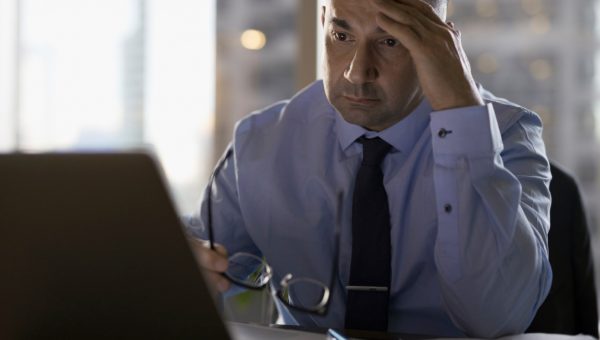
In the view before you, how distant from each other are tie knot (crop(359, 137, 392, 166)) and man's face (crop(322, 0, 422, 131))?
3 cm

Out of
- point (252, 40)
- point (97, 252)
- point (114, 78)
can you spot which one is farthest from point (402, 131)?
point (114, 78)

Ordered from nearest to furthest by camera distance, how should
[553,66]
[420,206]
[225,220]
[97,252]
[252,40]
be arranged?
[97,252], [420,206], [225,220], [553,66], [252,40]

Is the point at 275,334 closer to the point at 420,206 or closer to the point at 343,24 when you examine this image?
the point at 420,206

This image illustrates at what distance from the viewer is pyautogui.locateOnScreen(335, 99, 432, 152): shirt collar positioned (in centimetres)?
156


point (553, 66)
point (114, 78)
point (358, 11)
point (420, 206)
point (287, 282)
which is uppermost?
point (358, 11)

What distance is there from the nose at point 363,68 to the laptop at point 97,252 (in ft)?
2.64

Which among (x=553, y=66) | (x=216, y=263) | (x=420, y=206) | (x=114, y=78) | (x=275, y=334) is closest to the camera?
(x=275, y=334)

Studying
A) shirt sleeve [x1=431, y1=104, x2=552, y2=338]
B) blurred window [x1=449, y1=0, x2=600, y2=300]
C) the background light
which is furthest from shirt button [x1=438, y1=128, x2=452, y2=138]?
the background light

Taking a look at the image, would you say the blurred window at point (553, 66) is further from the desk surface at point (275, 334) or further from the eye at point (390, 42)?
the desk surface at point (275, 334)

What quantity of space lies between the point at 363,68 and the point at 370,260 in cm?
34

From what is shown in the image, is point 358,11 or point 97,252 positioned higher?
point 358,11

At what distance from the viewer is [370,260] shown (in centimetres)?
142

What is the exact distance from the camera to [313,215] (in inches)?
63.6

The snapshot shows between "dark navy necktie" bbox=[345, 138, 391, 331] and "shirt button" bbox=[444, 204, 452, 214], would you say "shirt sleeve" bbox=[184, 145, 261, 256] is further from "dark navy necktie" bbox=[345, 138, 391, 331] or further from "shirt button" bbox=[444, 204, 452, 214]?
"shirt button" bbox=[444, 204, 452, 214]
